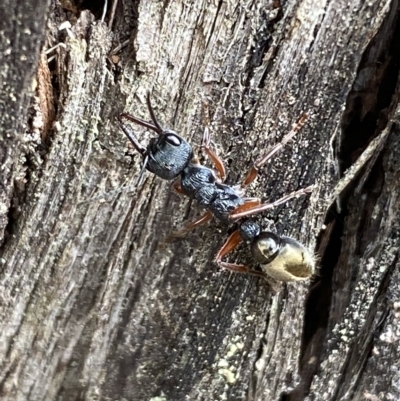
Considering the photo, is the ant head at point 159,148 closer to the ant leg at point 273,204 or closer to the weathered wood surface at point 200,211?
the weathered wood surface at point 200,211

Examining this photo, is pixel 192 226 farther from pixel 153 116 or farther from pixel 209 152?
pixel 153 116

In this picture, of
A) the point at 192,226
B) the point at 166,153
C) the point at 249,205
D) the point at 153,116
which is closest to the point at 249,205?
the point at 249,205

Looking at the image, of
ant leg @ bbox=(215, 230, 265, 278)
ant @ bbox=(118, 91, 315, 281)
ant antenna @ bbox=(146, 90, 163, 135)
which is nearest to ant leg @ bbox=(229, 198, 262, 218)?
ant @ bbox=(118, 91, 315, 281)

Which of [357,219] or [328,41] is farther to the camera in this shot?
[357,219]

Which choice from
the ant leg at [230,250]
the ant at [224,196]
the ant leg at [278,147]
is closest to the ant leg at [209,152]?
the ant at [224,196]

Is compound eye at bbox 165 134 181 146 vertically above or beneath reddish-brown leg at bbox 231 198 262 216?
above

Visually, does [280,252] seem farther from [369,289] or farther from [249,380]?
[249,380]

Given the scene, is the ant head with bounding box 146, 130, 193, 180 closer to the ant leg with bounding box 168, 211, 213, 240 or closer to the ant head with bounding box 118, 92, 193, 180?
the ant head with bounding box 118, 92, 193, 180

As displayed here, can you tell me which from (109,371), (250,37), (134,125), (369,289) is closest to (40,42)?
(134,125)

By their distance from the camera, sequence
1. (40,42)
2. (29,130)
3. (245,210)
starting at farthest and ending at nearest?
(245,210) → (29,130) → (40,42)
